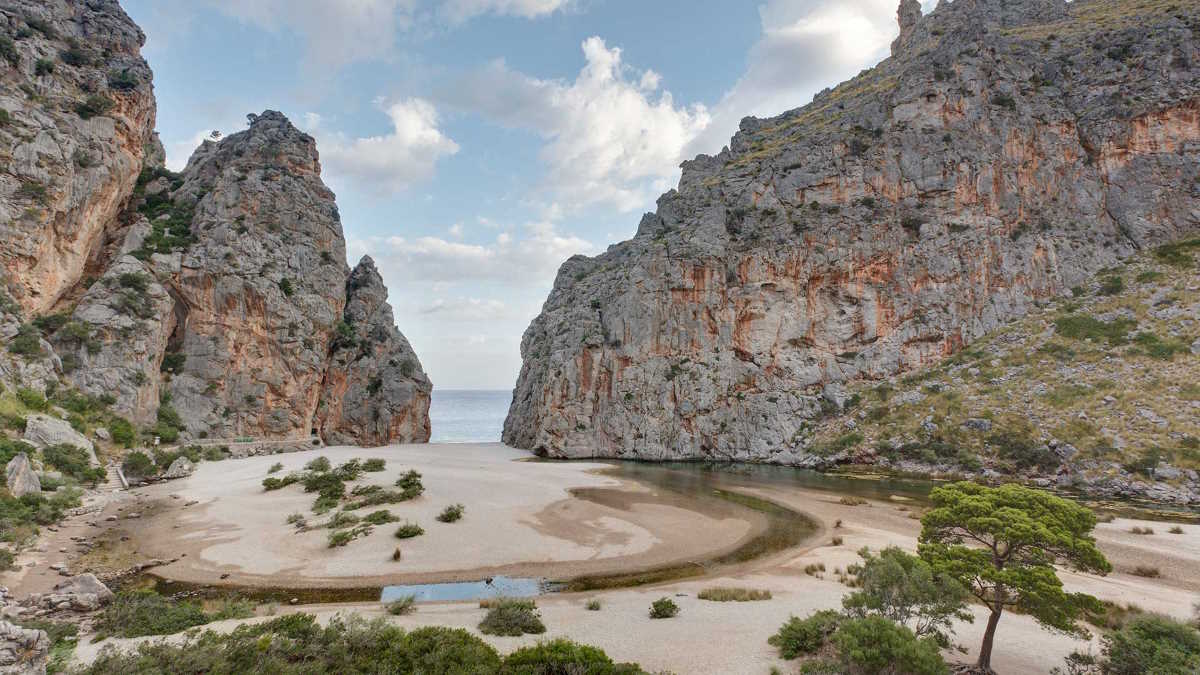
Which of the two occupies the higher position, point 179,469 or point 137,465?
point 137,465

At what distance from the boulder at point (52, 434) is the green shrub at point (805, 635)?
35.2 metres

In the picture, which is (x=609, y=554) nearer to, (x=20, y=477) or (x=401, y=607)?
(x=401, y=607)

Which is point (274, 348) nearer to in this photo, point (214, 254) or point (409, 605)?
point (214, 254)

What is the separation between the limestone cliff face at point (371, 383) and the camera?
60.1m

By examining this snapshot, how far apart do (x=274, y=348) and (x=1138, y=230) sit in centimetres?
9454

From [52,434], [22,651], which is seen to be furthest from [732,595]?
[52,434]

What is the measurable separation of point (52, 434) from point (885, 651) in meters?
39.6

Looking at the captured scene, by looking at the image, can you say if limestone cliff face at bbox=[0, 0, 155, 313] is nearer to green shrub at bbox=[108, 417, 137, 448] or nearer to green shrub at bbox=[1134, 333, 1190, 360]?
green shrub at bbox=[108, 417, 137, 448]

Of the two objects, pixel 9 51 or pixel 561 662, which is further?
pixel 9 51

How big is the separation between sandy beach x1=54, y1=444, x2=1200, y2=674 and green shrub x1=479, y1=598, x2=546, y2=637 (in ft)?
1.42

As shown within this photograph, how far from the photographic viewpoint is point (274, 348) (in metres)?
53.0

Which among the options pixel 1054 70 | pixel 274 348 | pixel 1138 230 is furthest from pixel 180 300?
pixel 1054 70

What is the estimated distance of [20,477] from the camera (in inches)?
792

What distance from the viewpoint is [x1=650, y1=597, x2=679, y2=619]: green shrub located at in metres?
12.5
